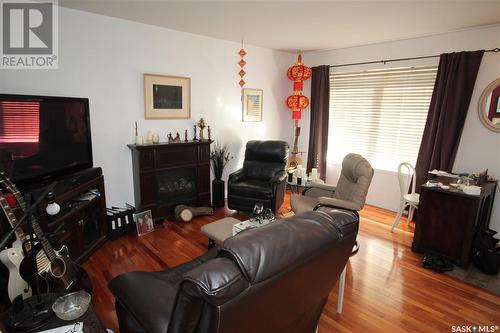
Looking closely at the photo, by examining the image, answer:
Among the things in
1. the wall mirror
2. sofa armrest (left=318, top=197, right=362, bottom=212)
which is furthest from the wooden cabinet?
the wall mirror

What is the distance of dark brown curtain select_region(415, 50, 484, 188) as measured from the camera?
3402mm

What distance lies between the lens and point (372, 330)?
1.99 m

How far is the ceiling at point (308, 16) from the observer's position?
271 cm

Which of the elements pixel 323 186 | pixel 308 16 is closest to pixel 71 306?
pixel 323 186

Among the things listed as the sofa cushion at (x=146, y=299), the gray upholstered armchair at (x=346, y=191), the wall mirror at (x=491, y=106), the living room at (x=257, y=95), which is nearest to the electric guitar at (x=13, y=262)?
the living room at (x=257, y=95)

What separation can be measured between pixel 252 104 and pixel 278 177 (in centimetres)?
157

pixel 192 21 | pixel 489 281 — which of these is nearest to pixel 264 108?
pixel 192 21

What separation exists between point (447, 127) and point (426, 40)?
119cm

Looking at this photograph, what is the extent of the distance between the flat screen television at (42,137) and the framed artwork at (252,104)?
2.47m

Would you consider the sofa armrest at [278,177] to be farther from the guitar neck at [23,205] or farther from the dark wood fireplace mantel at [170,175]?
the guitar neck at [23,205]

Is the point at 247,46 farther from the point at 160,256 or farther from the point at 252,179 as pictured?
the point at 160,256

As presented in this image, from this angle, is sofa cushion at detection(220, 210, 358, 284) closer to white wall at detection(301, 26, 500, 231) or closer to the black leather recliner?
the black leather recliner

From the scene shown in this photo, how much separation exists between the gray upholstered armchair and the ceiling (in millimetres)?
1519

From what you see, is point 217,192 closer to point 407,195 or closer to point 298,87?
point 298,87
